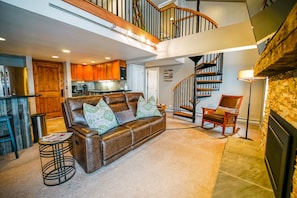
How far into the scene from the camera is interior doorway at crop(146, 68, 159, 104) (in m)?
6.38

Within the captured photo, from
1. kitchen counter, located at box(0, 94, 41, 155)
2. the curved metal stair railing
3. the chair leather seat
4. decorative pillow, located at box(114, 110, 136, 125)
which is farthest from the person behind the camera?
the curved metal stair railing

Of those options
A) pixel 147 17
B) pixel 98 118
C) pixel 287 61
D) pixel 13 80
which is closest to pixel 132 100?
pixel 98 118

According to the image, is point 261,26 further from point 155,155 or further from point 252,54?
point 252,54

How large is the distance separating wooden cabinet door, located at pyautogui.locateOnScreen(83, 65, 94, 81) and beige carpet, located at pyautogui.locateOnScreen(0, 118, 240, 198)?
3.80m

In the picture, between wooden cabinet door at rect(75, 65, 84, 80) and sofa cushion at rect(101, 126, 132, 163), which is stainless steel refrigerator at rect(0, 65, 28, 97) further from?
sofa cushion at rect(101, 126, 132, 163)

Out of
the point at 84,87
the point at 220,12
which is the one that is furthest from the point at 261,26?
the point at 84,87

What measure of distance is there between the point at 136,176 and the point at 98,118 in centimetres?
106

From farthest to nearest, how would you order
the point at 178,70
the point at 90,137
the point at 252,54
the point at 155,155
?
the point at 178,70 < the point at 252,54 < the point at 155,155 < the point at 90,137

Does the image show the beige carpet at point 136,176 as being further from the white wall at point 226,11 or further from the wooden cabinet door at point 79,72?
the white wall at point 226,11

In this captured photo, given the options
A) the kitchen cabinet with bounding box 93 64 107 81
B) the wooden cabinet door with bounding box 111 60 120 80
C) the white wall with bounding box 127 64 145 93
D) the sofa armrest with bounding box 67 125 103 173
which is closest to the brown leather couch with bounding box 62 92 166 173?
the sofa armrest with bounding box 67 125 103 173

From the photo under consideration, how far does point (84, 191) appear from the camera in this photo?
4.97ft

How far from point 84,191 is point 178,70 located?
5224mm

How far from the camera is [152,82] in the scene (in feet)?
21.6

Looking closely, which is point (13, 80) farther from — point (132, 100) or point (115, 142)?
point (115, 142)
